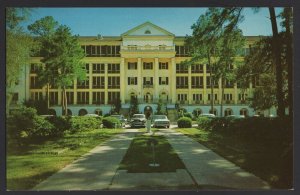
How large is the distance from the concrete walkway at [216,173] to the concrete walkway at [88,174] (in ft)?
8.21

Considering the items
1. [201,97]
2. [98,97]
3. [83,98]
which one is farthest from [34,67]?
[201,97]

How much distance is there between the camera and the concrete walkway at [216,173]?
11.5m

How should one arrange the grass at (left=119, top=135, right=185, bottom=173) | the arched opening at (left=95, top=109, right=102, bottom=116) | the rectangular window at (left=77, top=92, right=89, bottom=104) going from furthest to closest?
1. the arched opening at (left=95, top=109, right=102, bottom=116)
2. the rectangular window at (left=77, top=92, right=89, bottom=104)
3. the grass at (left=119, top=135, right=185, bottom=173)

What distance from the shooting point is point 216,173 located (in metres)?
13.0

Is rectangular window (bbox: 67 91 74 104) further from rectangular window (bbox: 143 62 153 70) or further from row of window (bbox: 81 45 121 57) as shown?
rectangular window (bbox: 143 62 153 70)

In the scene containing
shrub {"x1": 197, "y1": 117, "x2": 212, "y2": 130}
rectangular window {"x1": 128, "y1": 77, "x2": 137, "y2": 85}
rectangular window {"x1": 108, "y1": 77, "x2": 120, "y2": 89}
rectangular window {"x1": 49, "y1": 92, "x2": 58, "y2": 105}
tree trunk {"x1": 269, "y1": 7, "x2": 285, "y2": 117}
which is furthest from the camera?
rectangular window {"x1": 128, "y1": 77, "x2": 137, "y2": 85}

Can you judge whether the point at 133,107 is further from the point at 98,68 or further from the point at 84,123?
the point at 84,123

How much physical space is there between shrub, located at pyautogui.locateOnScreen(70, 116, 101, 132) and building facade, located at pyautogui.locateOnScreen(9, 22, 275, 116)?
4.32 ft

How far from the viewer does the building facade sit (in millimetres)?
35406

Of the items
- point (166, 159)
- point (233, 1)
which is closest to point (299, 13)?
point (233, 1)

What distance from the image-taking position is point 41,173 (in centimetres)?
1292

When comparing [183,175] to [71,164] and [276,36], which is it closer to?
[71,164]

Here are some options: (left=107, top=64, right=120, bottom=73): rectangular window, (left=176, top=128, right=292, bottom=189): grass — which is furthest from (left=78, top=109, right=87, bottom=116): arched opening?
(left=176, top=128, right=292, bottom=189): grass

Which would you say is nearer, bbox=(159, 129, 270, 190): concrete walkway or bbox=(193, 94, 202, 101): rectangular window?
bbox=(159, 129, 270, 190): concrete walkway
